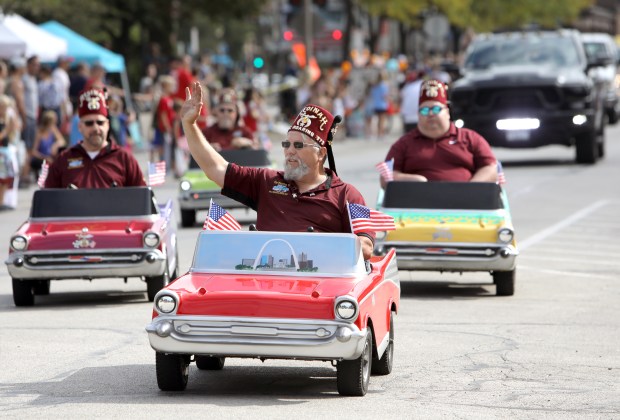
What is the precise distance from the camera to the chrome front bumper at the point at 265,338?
27.3 ft

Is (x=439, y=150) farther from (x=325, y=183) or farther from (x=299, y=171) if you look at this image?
(x=299, y=171)

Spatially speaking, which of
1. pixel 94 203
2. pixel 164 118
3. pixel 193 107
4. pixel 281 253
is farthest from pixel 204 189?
Answer: pixel 281 253

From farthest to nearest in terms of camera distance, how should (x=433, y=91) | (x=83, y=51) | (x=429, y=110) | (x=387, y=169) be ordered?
(x=83, y=51), (x=429, y=110), (x=433, y=91), (x=387, y=169)

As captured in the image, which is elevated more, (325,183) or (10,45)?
(10,45)

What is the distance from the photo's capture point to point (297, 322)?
8.34 metres

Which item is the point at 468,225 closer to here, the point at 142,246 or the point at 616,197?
the point at 142,246

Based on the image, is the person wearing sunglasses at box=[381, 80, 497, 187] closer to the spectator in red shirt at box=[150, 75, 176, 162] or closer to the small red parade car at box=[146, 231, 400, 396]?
the small red parade car at box=[146, 231, 400, 396]

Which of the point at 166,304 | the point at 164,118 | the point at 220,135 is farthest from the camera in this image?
the point at 164,118

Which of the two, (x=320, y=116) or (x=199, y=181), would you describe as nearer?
(x=320, y=116)

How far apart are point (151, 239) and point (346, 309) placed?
5345mm

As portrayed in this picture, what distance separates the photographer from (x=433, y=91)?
48.1 ft

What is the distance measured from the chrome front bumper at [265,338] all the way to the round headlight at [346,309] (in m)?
0.04

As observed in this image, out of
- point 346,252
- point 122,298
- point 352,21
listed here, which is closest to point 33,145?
point 122,298

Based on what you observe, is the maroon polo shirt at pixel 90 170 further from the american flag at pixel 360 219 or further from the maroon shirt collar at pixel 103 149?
the american flag at pixel 360 219
